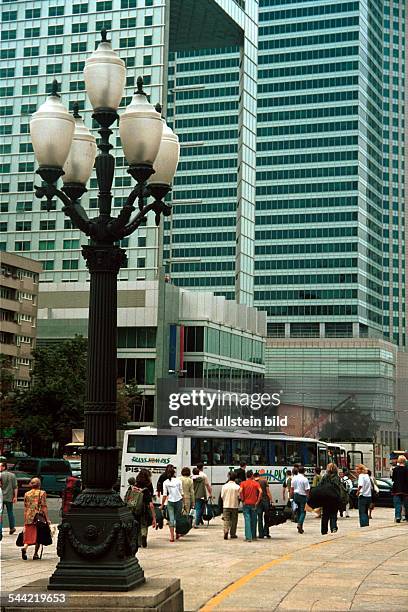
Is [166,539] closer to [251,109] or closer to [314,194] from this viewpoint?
[251,109]

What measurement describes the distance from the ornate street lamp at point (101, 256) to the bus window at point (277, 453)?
26.6 metres

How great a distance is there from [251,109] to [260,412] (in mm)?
67601

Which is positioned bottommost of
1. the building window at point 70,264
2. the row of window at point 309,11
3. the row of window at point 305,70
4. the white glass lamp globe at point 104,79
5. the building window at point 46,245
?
the white glass lamp globe at point 104,79

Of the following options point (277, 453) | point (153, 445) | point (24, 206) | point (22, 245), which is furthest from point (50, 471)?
point (24, 206)

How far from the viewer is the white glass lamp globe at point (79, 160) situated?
484 inches

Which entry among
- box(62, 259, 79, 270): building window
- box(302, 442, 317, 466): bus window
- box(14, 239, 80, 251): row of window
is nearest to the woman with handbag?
box(302, 442, 317, 466): bus window

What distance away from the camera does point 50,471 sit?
1743 inches

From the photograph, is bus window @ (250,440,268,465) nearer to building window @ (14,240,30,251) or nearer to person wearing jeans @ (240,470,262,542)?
person wearing jeans @ (240,470,262,542)

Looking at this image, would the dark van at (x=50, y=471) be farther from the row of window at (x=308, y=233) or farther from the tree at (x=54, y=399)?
the row of window at (x=308, y=233)

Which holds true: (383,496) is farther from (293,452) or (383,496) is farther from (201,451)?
→ (201,451)

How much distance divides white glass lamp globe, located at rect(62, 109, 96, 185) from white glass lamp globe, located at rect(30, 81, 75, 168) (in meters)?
0.68

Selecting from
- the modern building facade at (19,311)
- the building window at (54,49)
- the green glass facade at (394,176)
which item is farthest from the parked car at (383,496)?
the green glass facade at (394,176)

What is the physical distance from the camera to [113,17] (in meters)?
105

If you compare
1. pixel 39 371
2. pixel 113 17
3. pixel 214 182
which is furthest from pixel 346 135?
pixel 39 371
